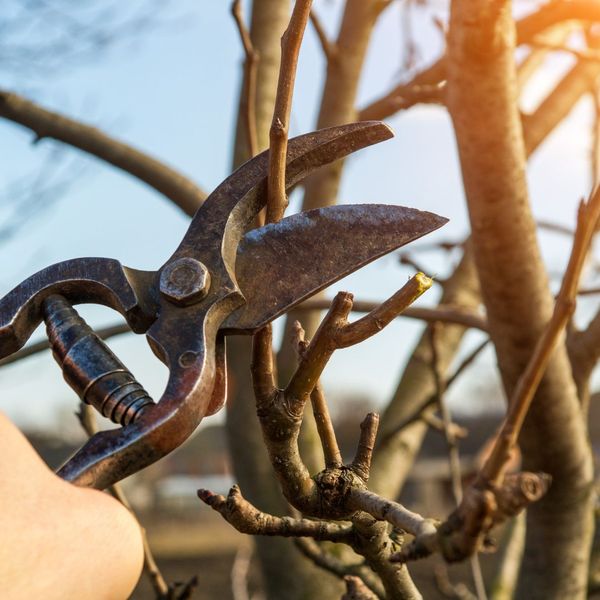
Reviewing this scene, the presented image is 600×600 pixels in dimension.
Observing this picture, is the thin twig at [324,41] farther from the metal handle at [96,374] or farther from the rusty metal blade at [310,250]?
the metal handle at [96,374]

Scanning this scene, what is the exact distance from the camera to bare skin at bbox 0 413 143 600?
875mm

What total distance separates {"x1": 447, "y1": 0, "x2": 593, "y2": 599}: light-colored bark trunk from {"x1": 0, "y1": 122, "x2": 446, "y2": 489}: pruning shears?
0.63 meters

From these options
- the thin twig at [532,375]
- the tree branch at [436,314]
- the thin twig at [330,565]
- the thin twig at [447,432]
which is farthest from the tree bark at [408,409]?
the thin twig at [532,375]

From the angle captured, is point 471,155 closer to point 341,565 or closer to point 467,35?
point 467,35

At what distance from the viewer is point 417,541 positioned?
817 mm

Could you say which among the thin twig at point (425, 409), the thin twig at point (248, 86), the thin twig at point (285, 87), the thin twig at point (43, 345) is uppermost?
the thin twig at point (248, 86)

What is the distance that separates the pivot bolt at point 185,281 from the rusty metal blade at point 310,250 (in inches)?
2.2

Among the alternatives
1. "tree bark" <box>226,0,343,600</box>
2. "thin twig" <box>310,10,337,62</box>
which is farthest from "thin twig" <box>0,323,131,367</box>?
"thin twig" <box>310,10,337,62</box>

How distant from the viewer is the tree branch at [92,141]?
2.62 m

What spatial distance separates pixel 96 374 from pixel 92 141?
5.58ft

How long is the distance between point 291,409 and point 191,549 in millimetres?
13498

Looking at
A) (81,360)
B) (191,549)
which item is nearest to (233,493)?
(81,360)

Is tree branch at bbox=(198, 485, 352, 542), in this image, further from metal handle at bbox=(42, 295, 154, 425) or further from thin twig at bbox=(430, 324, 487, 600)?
thin twig at bbox=(430, 324, 487, 600)

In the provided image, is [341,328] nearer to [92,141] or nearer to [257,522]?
[257,522]
